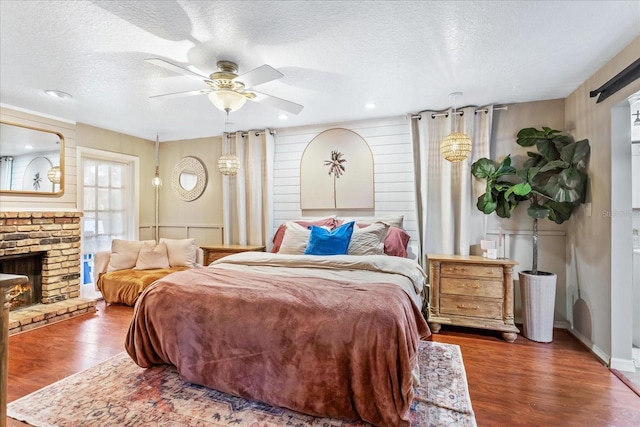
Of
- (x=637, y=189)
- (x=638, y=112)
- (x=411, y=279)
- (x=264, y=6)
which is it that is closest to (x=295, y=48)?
(x=264, y=6)

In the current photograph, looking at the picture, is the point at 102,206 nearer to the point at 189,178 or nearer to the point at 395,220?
the point at 189,178

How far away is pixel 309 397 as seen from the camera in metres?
1.77

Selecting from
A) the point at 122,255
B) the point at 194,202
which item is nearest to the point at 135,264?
the point at 122,255

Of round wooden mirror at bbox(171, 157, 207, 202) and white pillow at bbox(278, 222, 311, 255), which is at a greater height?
round wooden mirror at bbox(171, 157, 207, 202)

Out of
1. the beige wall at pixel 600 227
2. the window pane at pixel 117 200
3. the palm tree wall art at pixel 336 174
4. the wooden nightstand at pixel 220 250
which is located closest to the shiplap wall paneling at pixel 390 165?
the palm tree wall art at pixel 336 174

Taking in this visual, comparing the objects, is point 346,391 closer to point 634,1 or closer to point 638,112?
point 634,1

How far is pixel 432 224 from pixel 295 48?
2482 mm

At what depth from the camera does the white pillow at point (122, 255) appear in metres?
A: 4.20

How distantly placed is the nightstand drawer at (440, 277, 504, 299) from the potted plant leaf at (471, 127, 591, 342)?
285mm

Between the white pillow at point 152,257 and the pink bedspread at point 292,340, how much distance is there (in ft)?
7.23

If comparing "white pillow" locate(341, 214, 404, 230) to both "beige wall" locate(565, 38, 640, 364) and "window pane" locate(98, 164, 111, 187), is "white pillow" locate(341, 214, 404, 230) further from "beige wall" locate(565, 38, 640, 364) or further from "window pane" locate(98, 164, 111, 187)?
"window pane" locate(98, 164, 111, 187)

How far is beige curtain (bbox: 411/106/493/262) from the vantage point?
3.43 meters

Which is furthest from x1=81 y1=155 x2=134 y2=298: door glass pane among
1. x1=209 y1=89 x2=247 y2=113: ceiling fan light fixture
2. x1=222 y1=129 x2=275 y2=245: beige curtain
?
x1=209 y1=89 x2=247 y2=113: ceiling fan light fixture

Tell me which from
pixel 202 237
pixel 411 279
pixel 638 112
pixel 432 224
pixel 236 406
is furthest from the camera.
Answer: pixel 202 237
